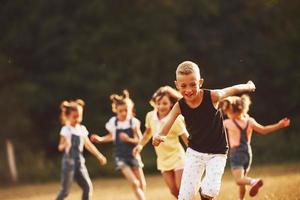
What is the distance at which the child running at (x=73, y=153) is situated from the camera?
11.7 meters

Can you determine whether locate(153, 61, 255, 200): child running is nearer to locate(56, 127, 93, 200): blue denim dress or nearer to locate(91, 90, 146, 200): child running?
locate(56, 127, 93, 200): blue denim dress

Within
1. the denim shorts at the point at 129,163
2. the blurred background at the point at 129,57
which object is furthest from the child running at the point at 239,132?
the blurred background at the point at 129,57

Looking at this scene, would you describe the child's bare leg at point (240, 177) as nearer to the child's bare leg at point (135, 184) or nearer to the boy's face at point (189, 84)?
the child's bare leg at point (135, 184)

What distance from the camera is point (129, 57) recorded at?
3331 centimetres

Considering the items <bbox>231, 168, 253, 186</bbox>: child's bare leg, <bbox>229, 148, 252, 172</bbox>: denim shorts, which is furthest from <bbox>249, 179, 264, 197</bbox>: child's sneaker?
<bbox>229, 148, 252, 172</bbox>: denim shorts

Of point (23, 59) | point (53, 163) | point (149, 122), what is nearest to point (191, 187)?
point (149, 122)

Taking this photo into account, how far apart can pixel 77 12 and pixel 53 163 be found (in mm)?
7130

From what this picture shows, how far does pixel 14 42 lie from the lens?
31.7 m

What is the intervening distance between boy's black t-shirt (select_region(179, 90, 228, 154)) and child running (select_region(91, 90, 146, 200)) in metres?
4.25

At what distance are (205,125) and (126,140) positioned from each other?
15.9 feet

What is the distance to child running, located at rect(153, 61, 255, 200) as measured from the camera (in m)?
7.90

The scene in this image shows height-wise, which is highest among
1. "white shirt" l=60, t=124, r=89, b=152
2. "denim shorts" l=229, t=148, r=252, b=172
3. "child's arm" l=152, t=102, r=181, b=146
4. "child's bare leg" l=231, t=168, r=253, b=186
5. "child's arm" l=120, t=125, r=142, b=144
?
"child's arm" l=152, t=102, r=181, b=146

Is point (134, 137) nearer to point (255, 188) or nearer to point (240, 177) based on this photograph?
point (240, 177)

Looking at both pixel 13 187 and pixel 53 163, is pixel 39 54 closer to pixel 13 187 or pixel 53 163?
pixel 53 163
